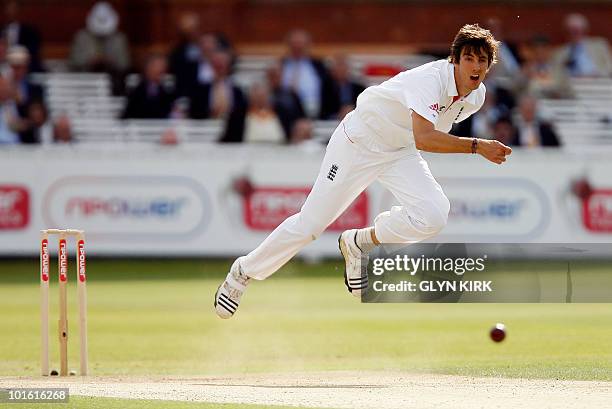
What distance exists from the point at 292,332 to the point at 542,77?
8.14 meters

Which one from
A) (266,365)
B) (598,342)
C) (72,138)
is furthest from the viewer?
(72,138)

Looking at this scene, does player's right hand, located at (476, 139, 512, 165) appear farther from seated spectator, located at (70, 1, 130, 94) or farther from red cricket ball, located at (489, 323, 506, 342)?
seated spectator, located at (70, 1, 130, 94)

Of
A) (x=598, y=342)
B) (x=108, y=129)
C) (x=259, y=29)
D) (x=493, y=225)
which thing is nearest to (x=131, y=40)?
(x=259, y=29)

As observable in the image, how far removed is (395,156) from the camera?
9.05 metres

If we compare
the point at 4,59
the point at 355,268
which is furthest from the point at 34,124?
the point at 355,268

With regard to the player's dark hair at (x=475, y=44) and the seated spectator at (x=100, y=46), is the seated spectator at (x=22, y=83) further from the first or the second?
the player's dark hair at (x=475, y=44)

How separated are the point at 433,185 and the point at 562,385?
1533 millimetres

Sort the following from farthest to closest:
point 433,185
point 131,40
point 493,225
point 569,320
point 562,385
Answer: point 131,40, point 493,225, point 569,320, point 433,185, point 562,385

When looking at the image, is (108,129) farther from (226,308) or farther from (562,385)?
(562,385)

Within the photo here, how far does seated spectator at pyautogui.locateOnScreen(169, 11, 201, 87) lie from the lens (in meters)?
18.5

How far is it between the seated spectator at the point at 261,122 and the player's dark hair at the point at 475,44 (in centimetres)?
856

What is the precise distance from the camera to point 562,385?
8234 mm

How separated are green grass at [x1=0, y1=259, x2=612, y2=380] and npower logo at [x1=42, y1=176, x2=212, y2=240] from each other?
2.14ft

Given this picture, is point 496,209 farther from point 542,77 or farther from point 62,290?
point 62,290
